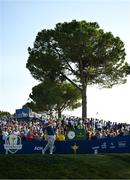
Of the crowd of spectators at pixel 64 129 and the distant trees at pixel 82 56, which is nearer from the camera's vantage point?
the crowd of spectators at pixel 64 129

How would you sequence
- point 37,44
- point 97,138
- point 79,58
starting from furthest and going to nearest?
point 37,44 → point 79,58 → point 97,138

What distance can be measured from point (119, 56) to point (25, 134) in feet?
95.0

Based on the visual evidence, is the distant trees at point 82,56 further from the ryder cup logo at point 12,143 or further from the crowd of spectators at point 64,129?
the ryder cup logo at point 12,143

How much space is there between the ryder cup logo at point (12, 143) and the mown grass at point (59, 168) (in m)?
7.03

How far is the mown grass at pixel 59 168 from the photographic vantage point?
21953 mm

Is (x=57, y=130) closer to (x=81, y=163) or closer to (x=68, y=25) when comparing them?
(x=81, y=163)

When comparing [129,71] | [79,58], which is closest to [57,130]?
[79,58]

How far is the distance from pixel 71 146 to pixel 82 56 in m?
26.8

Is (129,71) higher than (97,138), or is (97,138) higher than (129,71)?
(129,71)

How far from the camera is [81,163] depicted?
2472 cm

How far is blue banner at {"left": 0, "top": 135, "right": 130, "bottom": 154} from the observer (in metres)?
32.2

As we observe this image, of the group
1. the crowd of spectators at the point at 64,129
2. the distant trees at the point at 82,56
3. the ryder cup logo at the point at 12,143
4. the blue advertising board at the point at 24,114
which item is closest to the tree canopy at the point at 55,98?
the distant trees at the point at 82,56

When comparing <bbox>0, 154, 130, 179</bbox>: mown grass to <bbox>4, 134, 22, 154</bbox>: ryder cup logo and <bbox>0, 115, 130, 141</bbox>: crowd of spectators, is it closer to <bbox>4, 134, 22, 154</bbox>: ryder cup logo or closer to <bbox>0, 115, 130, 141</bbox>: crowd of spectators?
<bbox>4, 134, 22, 154</bbox>: ryder cup logo

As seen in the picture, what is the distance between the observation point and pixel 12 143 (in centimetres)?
3222
